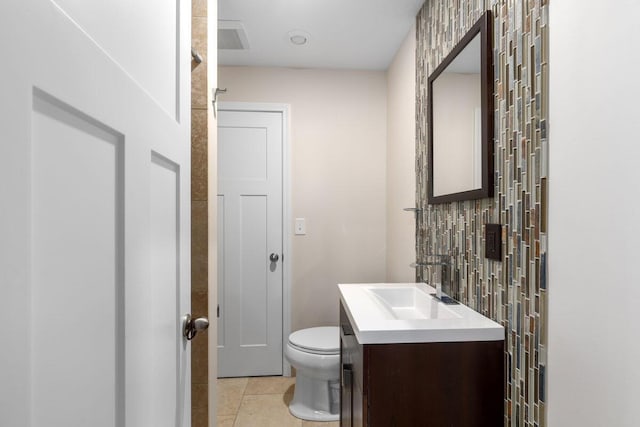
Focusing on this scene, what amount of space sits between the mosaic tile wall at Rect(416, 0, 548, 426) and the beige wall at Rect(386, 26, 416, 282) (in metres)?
0.76

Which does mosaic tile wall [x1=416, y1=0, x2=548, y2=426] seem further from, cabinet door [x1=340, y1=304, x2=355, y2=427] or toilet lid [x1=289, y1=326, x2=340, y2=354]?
toilet lid [x1=289, y1=326, x2=340, y2=354]

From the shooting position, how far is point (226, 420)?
2195mm

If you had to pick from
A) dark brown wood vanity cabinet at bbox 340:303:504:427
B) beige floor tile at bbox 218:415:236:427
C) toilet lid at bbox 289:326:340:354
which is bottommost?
beige floor tile at bbox 218:415:236:427

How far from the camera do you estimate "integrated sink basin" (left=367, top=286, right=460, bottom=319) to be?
5.34ft

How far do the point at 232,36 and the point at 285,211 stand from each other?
1.22 meters

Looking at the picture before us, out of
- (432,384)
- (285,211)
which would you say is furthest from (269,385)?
(432,384)

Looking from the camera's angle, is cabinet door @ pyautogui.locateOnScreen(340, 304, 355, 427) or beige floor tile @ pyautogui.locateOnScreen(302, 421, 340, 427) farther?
beige floor tile @ pyautogui.locateOnScreen(302, 421, 340, 427)

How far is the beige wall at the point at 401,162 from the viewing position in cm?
223

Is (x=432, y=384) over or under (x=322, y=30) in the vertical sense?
under

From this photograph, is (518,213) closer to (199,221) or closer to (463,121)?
(463,121)

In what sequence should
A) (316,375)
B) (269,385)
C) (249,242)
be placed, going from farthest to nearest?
(249,242)
(269,385)
(316,375)


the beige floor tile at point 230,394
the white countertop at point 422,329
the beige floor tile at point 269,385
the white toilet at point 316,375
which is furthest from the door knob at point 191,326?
the beige floor tile at point 269,385

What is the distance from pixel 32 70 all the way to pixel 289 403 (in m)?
2.45

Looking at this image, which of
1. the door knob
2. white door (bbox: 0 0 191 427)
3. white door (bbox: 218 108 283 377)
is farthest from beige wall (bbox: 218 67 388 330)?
white door (bbox: 0 0 191 427)
